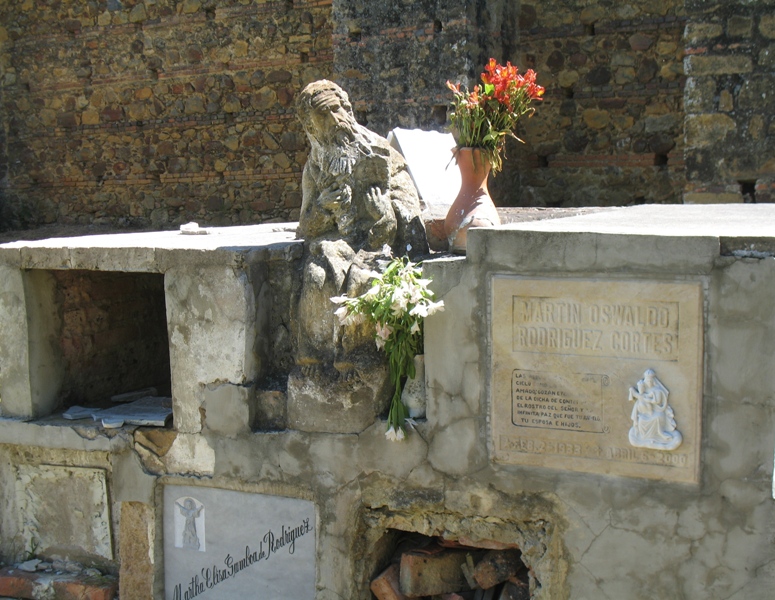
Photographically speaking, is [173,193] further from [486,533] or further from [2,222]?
A: [486,533]

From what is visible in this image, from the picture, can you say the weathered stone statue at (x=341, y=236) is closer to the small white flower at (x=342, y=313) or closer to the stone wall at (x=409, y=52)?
the small white flower at (x=342, y=313)

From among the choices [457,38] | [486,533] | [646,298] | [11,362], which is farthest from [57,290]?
[457,38]

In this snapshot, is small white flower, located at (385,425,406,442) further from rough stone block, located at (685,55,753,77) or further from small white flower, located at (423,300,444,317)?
rough stone block, located at (685,55,753,77)

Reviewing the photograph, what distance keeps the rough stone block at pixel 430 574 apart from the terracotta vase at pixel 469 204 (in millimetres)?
1495

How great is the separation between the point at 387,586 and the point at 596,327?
5.43ft

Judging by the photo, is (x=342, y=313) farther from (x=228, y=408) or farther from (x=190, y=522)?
(x=190, y=522)

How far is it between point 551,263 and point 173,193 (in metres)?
8.96

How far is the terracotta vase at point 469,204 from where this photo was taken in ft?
14.8

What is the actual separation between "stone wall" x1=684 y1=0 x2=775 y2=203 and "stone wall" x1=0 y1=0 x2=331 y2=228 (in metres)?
4.94

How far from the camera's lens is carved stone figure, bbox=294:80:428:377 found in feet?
13.9

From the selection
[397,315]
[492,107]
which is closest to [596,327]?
[397,315]

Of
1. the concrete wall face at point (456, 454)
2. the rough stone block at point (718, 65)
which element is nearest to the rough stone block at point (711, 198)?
the rough stone block at point (718, 65)

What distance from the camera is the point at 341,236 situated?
177 inches

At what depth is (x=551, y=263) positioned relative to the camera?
3725mm
